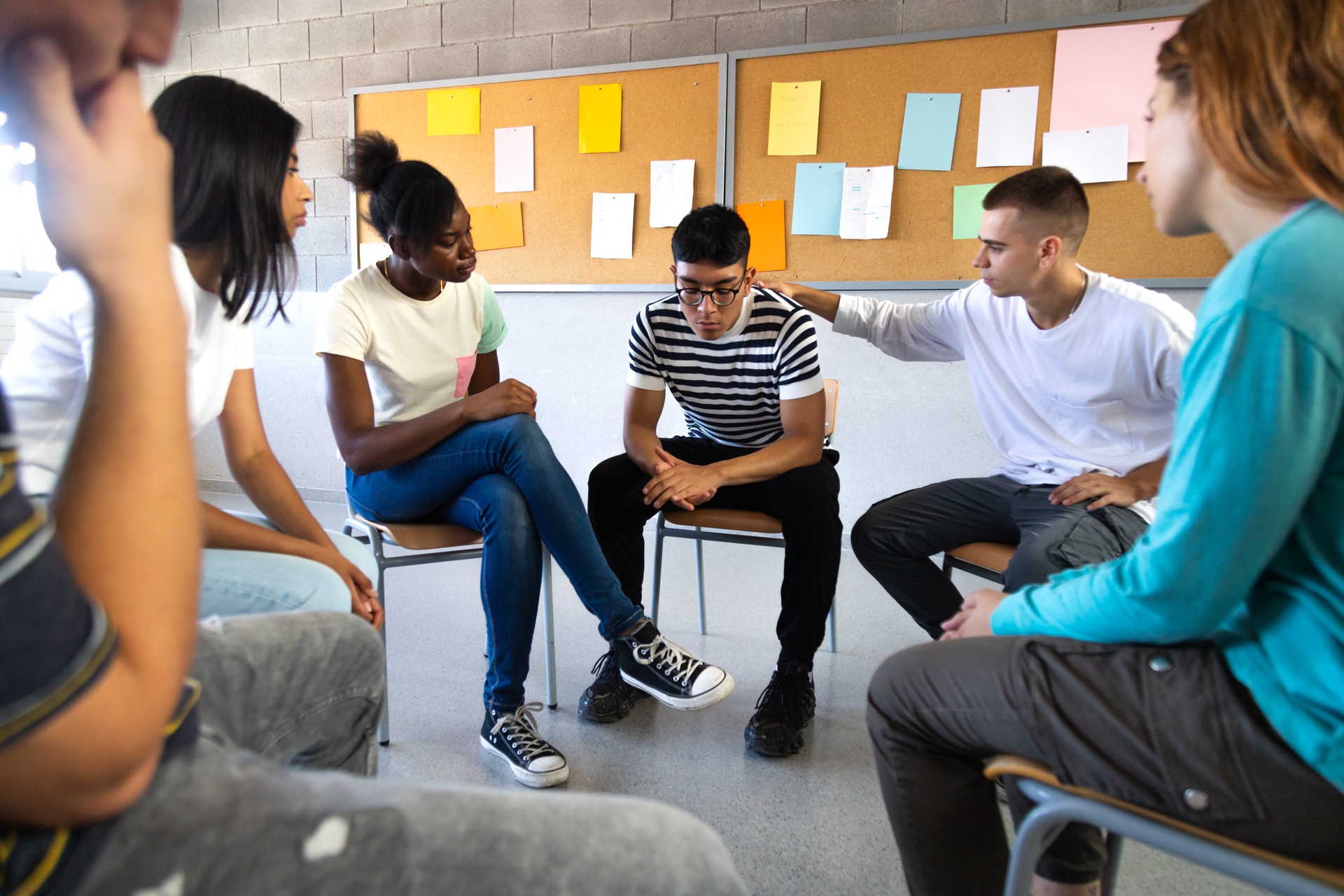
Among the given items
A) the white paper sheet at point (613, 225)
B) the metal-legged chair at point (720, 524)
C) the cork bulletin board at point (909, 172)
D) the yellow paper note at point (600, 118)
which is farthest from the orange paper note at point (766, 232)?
the metal-legged chair at point (720, 524)

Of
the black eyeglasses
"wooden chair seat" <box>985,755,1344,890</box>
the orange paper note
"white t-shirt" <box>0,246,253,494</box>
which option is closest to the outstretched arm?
"white t-shirt" <box>0,246,253,494</box>

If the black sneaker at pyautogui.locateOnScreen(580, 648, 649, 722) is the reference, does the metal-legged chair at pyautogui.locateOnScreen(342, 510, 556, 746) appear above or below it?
above

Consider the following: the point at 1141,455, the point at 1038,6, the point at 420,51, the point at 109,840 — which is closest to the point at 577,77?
the point at 420,51

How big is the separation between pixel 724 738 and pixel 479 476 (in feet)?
2.41

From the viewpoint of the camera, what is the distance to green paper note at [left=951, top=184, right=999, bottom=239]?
2828 mm

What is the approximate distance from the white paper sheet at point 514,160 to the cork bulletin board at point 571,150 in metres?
0.02

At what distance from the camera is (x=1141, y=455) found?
1.67 m

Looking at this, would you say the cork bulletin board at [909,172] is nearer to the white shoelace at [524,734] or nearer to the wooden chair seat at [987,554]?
the wooden chair seat at [987,554]

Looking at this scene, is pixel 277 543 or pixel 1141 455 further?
pixel 1141 455

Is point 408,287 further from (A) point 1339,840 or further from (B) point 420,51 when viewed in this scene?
(B) point 420,51

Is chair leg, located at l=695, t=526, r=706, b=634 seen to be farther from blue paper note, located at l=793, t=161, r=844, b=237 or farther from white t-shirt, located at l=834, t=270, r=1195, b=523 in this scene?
blue paper note, located at l=793, t=161, r=844, b=237

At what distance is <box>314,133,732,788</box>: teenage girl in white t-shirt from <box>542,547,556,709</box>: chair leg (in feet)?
0.16

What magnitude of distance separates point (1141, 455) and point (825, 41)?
6.49ft

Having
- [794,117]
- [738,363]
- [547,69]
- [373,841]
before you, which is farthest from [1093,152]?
[373,841]
